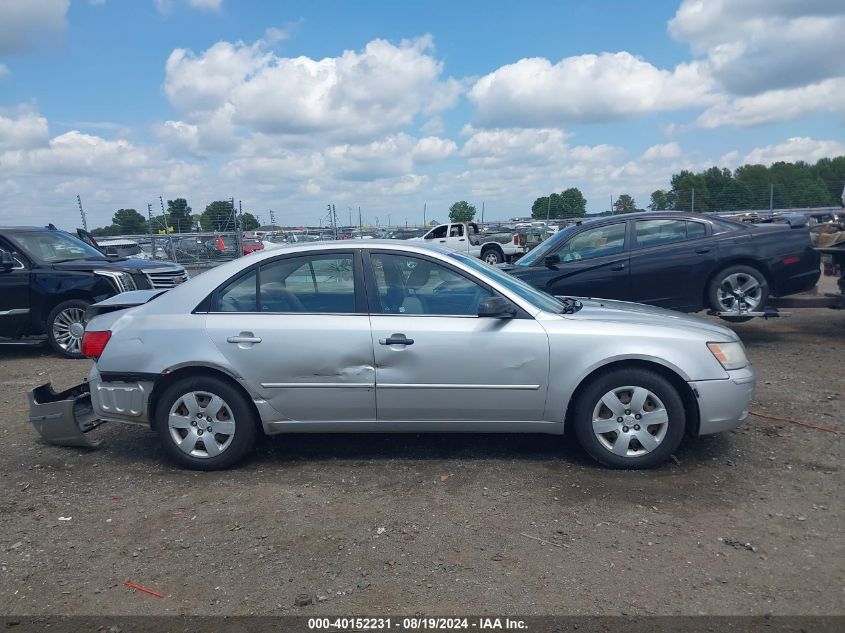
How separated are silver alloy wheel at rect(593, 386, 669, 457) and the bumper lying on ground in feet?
0.85

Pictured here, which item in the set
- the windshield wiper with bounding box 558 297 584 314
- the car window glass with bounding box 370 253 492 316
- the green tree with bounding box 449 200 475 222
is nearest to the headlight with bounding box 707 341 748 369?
the windshield wiper with bounding box 558 297 584 314

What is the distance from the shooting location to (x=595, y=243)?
8820mm

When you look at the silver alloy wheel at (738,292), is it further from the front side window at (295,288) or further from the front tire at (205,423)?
the front tire at (205,423)

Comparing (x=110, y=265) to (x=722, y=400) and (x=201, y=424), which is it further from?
(x=722, y=400)

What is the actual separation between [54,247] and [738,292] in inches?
363

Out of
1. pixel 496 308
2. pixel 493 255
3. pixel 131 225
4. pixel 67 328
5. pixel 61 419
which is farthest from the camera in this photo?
pixel 493 255

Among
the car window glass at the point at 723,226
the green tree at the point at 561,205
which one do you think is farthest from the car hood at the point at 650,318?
the green tree at the point at 561,205

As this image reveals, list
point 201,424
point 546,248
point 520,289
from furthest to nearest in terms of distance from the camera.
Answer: point 546,248 → point 520,289 → point 201,424

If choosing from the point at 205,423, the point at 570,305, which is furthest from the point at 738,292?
the point at 205,423

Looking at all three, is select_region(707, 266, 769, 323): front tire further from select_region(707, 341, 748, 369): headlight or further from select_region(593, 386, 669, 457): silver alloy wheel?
select_region(593, 386, 669, 457): silver alloy wheel

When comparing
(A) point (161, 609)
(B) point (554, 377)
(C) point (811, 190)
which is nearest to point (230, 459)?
(A) point (161, 609)

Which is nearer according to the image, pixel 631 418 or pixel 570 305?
pixel 631 418

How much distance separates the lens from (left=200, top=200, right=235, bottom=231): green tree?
1977 centimetres

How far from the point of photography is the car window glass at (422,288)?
4664 mm
